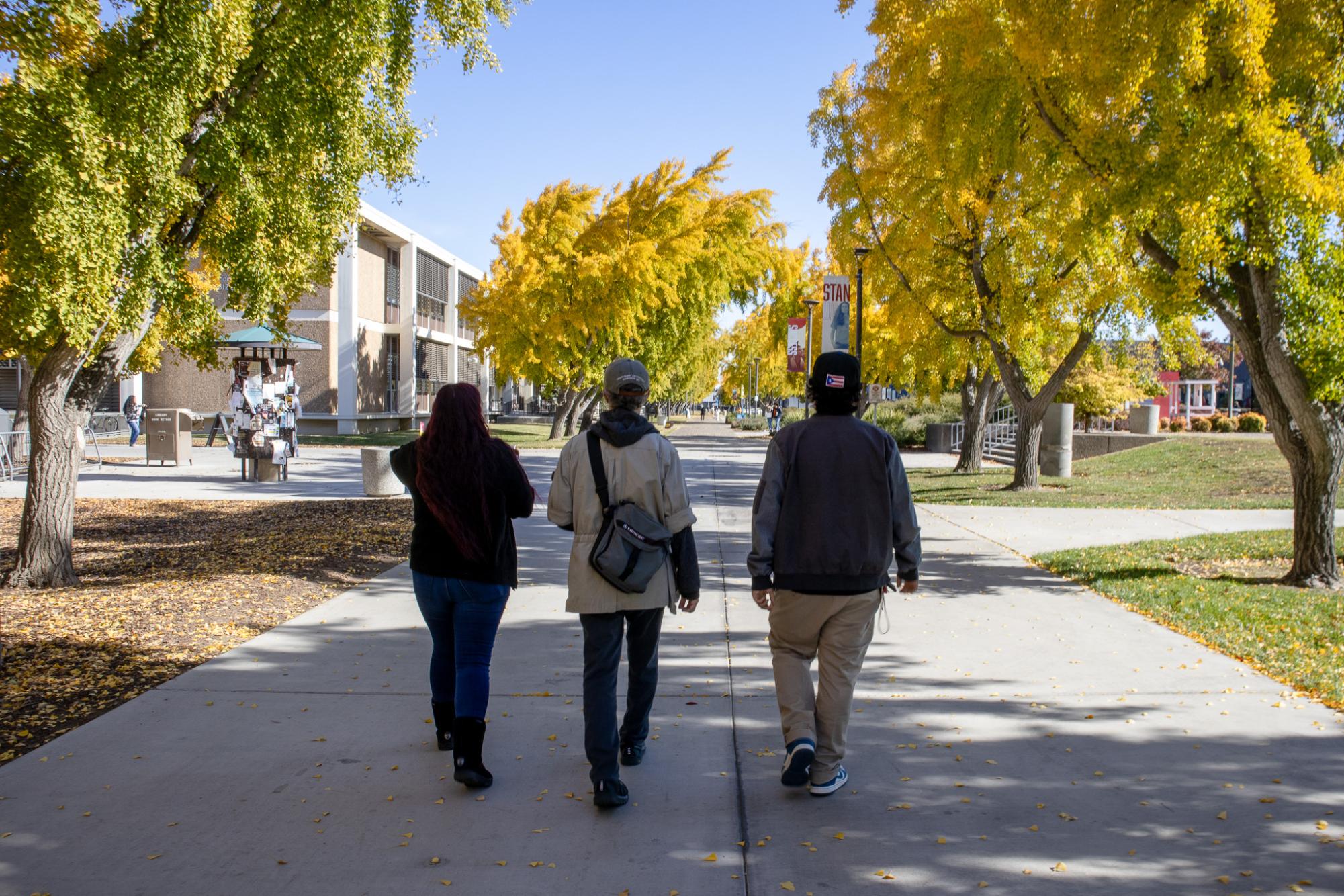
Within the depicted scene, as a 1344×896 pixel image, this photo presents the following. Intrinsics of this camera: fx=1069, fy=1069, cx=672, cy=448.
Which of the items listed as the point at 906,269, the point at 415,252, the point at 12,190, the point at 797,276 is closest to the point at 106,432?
the point at 415,252

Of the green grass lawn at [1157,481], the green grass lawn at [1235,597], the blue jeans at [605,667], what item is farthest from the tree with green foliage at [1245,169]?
the green grass lawn at [1157,481]

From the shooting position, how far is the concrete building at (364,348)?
37844 millimetres

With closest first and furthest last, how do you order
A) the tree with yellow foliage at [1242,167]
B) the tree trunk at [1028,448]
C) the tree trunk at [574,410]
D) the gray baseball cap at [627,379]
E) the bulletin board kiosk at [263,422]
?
1. the gray baseball cap at [627,379]
2. the tree with yellow foliage at [1242,167]
3. the bulletin board kiosk at [263,422]
4. the tree trunk at [1028,448]
5. the tree trunk at [574,410]

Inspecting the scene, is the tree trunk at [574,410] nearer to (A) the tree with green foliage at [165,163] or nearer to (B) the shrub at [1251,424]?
(B) the shrub at [1251,424]

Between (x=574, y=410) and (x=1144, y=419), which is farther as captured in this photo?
(x=574, y=410)

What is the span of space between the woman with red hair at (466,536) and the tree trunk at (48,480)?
5688 millimetres

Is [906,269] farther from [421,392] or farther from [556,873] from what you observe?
[421,392]

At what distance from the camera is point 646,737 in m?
5.09

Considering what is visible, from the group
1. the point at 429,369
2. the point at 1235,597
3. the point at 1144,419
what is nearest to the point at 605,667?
the point at 1235,597

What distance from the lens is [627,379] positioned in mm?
4480

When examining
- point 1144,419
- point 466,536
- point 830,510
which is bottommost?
point 466,536

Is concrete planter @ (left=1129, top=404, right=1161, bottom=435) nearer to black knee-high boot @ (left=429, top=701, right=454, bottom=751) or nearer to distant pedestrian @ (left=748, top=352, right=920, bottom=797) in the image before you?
distant pedestrian @ (left=748, top=352, right=920, bottom=797)

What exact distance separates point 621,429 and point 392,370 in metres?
42.1

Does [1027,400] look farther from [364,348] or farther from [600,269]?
[364,348]
